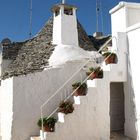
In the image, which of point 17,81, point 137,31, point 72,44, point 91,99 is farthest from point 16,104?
point 137,31

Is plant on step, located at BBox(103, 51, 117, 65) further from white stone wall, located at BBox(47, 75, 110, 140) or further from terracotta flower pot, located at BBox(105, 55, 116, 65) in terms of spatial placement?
white stone wall, located at BBox(47, 75, 110, 140)

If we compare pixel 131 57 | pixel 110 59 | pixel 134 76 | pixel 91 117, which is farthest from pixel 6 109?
pixel 131 57

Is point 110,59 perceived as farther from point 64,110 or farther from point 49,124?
point 49,124

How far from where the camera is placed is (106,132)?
11844mm

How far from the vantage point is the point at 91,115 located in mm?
11984

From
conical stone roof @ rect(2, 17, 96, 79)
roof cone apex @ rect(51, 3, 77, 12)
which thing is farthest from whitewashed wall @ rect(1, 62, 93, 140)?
roof cone apex @ rect(51, 3, 77, 12)

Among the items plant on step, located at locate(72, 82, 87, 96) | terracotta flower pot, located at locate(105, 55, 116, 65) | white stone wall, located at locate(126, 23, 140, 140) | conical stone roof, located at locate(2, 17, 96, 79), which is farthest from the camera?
conical stone roof, located at locate(2, 17, 96, 79)

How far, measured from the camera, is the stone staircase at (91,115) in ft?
38.8

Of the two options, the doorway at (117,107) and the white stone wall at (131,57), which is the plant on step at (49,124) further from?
the doorway at (117,107)

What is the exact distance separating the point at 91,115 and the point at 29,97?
2.88 meters

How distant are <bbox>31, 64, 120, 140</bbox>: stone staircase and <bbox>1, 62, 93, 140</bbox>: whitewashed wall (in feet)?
5.62

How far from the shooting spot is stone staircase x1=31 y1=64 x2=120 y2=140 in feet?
38.8

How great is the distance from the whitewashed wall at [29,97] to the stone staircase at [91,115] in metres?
1.71

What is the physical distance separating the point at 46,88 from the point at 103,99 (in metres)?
2.78
